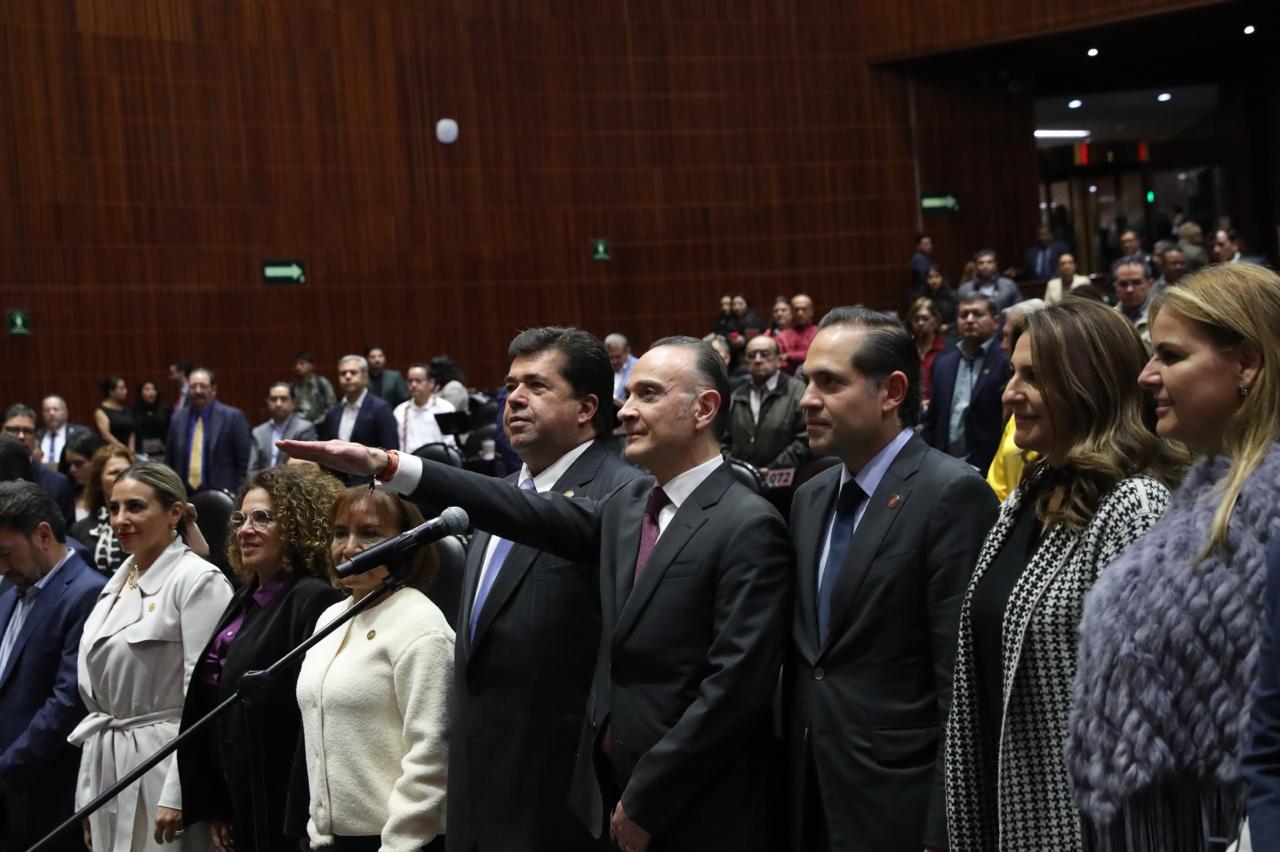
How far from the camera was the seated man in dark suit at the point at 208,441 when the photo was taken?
10125mm

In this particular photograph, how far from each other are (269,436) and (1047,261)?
8.61m

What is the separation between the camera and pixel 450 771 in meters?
3.11

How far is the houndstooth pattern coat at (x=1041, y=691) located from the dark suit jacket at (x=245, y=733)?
1732 mm

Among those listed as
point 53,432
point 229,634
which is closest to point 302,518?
point 229,634

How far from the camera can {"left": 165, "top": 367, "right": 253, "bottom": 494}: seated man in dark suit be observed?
1012cm

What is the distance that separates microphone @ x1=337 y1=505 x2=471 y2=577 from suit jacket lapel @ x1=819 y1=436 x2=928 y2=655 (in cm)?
68

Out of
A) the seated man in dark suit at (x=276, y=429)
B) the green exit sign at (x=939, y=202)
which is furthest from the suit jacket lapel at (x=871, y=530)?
the green exit sign at (x=939, y=202)

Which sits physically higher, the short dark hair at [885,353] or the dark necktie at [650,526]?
the short dark hair at [885,353]

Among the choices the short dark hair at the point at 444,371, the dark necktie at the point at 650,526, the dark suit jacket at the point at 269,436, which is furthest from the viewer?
the short dark hair at the point at 444,371

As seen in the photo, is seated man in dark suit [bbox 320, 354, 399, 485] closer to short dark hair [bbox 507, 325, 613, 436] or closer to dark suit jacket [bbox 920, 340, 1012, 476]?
dark suit jacket [bbox 920, 340, 1012, 476]

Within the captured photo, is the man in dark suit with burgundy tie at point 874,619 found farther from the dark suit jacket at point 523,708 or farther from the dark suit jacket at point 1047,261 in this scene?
the dark suit jacket at point 1047,261

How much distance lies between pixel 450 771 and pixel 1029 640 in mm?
1309

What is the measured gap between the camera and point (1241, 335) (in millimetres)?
2021

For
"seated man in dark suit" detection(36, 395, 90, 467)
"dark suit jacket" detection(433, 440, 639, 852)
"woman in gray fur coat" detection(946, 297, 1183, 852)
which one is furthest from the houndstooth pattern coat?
"seated man in dark suit" detection(36, 395, 90, 467)
